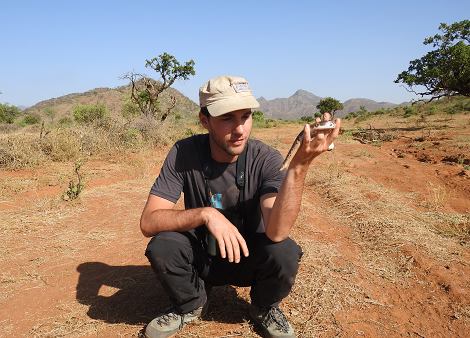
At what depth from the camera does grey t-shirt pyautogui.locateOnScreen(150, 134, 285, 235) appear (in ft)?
6.89

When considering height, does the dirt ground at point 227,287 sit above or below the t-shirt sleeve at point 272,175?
below

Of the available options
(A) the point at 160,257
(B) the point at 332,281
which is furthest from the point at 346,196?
(A) the point at 160,257

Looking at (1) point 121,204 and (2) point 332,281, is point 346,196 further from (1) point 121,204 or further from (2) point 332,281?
(1) point 121,204

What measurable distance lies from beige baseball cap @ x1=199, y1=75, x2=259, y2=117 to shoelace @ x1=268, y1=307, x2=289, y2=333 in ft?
4.58

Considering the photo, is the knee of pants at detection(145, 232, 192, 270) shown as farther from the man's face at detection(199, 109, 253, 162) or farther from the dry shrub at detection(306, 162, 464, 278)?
the dry shrub at detection(306, 162, 464, 278)

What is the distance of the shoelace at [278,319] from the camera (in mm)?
1968

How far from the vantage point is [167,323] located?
2010 millimetres

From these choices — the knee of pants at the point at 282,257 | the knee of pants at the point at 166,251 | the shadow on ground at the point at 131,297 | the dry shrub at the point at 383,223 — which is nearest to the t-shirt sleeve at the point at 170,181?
the knee of pants at the point at 166,251

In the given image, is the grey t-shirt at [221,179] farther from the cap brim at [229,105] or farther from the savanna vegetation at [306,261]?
the savanna vegetation at [306,261]

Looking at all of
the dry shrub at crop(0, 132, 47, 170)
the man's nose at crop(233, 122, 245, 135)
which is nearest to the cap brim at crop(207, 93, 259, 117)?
the man's nose at crop(233, 122, 245, 135)

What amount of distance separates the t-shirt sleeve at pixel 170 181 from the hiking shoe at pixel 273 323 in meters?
1.01

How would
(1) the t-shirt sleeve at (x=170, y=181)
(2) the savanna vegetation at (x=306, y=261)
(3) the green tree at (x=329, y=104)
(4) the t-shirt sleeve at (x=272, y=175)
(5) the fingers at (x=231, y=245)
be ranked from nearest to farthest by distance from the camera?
(5) the fingers at (x=231, y=245) → (4) the t-shirt sleeve at (x=272, y=175) → (1) the t-shirt sleeve at (x=170, y=181) → (2) the savanna vegetation at (x=306, y=261) → (3) the green tree at (x=329, y=104)

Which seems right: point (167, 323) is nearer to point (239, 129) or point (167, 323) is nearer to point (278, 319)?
point (278, 319)

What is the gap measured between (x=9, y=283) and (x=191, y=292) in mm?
2028
